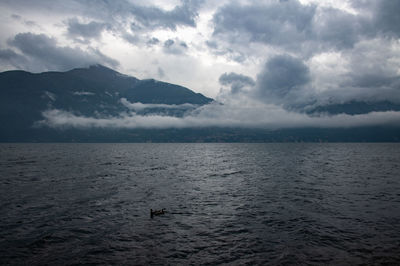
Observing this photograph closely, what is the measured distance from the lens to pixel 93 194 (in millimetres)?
40219

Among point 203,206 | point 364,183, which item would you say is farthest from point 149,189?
point 364,183

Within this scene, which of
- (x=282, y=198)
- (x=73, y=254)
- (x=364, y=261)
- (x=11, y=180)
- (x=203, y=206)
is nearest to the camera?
(x=364, y=261)

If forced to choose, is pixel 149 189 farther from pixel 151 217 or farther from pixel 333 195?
pixel 333 195

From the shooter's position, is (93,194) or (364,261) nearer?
(364,261)

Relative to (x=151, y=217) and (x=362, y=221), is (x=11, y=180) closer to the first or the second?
(x=151, y=217)

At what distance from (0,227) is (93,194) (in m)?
15.8

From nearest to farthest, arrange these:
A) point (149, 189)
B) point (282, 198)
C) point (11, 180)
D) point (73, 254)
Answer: point (73, 254)
point (282, 198)
point (149, 189)
point (11, 180)

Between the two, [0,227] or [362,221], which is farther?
[362,221]

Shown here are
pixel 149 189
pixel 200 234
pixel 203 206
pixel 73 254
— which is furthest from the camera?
pixel 149 189

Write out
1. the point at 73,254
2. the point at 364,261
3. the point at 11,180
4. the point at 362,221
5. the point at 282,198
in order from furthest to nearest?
the point at 11,180, the point at 282,198, the point at 362,221, the point at 73,254, the point at 364,261

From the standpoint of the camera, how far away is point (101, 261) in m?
18.3

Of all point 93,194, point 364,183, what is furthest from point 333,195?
point 93,194

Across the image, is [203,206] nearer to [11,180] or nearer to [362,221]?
[362,221]

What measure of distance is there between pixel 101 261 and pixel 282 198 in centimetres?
2938
